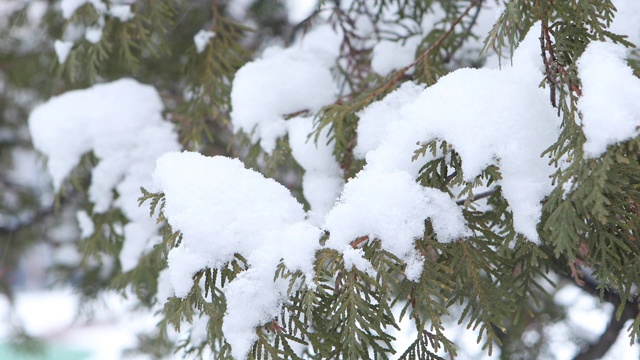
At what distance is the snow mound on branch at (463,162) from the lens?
1.25m

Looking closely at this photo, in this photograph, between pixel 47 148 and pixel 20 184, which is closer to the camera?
pixel 47 148

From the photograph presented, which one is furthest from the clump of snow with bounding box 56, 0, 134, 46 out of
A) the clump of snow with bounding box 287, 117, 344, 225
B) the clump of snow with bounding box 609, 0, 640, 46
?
the clump of snow with bounding box 609, 0, 640, 46

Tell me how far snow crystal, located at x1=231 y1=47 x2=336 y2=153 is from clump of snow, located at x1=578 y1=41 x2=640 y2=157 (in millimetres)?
1114

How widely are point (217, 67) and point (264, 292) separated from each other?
130 cm

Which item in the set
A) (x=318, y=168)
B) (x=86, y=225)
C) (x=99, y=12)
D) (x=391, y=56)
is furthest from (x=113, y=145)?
(x=391, y=56)

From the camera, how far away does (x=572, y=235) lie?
3.59ft

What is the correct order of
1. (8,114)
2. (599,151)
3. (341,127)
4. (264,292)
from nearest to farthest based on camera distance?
1. (599,151)
2. (264,292)
3. (341,127)
4. (8,114)

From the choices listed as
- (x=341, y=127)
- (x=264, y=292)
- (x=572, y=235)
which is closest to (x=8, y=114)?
(x=341, y=127)

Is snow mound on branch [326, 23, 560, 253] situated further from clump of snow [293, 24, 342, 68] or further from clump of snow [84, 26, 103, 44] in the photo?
clump of snow [84, 26, 103, 44]

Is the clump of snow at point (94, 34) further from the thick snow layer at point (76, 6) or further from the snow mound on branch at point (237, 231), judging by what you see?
the snow mound on branch at point (237, 231)

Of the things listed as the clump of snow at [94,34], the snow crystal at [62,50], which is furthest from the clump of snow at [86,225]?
the clump of snow at [94,34]

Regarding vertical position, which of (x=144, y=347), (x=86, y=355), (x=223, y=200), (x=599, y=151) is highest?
(x=86, y=355)

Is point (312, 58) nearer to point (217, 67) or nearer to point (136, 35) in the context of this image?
point (217, 67)

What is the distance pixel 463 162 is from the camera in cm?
124
